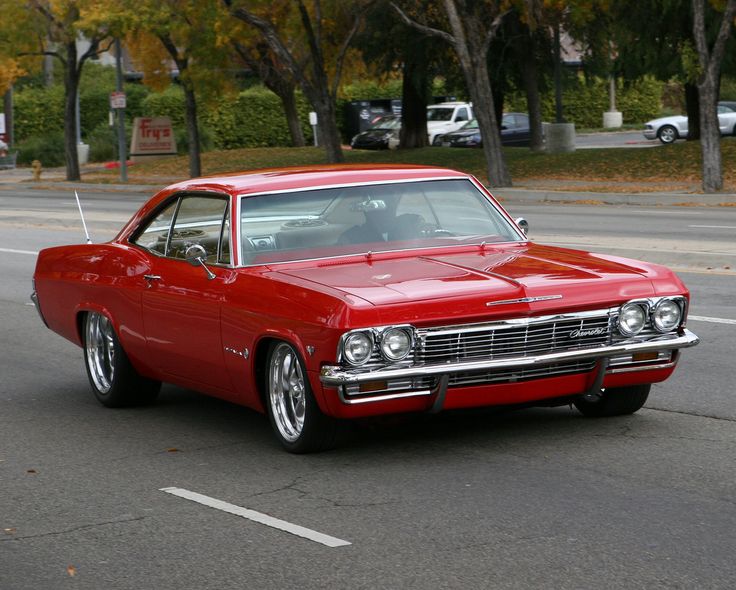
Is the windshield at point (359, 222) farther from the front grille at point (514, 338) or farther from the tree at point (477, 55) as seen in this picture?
the tree at point (477, 55)

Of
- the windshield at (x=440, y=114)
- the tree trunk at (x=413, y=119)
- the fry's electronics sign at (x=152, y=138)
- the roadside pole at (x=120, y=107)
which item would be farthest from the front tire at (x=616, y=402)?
the windshield at (x=440, y=114)

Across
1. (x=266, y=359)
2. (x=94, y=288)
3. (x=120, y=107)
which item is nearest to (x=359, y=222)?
(x=266, y=359)

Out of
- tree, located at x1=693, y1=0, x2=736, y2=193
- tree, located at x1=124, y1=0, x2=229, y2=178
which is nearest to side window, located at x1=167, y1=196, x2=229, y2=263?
tree, located at x1=693, y1=0, x2=736, y2=193

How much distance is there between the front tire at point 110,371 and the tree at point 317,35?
1083 inches

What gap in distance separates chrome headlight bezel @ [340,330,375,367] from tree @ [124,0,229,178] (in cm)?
3285

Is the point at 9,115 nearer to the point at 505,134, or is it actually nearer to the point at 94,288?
the point at 505,134

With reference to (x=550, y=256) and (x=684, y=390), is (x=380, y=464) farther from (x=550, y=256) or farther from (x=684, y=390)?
(x=684, y=390)

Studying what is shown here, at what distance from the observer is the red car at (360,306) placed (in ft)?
22.5

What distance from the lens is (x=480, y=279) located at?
7.16 metres

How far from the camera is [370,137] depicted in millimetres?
57469

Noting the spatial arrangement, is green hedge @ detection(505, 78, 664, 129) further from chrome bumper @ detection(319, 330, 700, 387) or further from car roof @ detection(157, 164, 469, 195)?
chrome bumper @ detection(319, 330, 700, 387)

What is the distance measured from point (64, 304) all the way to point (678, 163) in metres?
28.6

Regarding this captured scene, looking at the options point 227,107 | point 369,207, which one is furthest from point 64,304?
point 227,107

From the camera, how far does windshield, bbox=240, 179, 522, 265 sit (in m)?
7.98
